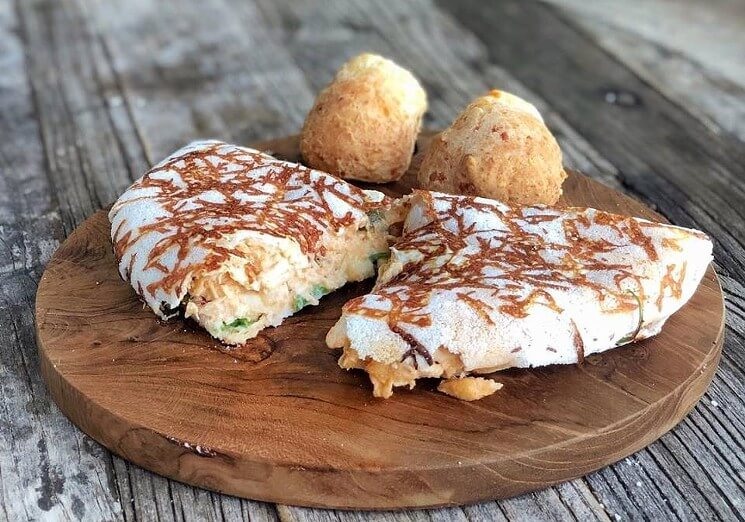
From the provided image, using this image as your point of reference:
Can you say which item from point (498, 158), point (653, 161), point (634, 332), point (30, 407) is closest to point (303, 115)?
point (653, 161)

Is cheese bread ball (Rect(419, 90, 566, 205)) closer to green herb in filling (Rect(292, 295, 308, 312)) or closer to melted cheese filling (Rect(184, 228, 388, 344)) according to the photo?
melted cheese filling (Rect(184, 228, 388, 344))

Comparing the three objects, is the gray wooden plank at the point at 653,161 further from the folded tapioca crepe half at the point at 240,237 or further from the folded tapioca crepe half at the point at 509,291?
the folded tapioca crepe half at the point at 240,237

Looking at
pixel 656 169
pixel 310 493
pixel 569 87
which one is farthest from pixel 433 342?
pixel 569 87

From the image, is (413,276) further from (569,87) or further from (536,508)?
(569,87)

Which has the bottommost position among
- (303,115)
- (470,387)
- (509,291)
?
(303,115)

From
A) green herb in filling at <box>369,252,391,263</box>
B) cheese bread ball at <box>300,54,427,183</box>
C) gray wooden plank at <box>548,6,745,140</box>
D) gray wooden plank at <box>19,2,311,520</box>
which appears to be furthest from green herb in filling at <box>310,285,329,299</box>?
gray wooden plank at <box>548,6,745,140</box>

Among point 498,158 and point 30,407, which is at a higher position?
point 498,158

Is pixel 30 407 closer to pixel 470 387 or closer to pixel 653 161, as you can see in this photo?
pixel 470 387
